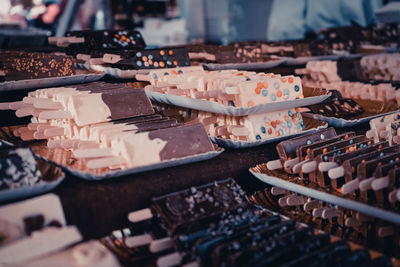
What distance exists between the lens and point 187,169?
2.00 metres

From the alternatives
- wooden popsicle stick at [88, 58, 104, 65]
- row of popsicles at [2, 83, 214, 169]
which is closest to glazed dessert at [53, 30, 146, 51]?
wooden popsicle stick at [88, 58, 104, 65]

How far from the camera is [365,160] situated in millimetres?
1950

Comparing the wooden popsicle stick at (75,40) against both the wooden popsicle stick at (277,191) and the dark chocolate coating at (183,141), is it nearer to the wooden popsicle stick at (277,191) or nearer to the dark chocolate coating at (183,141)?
the dark chocolate coating at (183,141)

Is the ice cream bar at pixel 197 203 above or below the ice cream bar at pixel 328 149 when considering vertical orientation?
below

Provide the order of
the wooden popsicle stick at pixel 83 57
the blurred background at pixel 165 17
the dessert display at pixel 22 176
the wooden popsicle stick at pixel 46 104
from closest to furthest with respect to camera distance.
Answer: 1. the dessert display at pixel 22 176
2. the wooden popsicle stick at pixel 46 104
3. the wooden popsicle stick at pixel 83 57
4. the blurred background at pixel 165 17

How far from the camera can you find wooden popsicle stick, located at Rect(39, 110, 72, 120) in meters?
2.12

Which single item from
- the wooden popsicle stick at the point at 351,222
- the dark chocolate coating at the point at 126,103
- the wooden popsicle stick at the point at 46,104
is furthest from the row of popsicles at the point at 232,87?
the wooden popsicle stick at the point at 351,222

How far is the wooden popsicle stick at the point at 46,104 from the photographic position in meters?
2.19

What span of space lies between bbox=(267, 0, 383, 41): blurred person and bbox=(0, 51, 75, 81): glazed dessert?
572cm

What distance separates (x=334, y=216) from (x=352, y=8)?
6.43 meters

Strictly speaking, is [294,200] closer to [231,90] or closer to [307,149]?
[307,149]

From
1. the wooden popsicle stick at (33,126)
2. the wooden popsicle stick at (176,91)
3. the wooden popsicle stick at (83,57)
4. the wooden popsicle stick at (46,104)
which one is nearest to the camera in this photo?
the wooden popsicle stick at (46,104)

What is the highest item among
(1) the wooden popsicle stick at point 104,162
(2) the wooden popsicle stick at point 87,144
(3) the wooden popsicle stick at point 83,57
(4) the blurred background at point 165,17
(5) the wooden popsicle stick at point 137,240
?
(4) the blurred background at point 165,17

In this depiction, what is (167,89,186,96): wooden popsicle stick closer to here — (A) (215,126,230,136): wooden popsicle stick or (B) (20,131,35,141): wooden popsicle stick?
(A) (215,126,230,136): wooden popsicle stick
